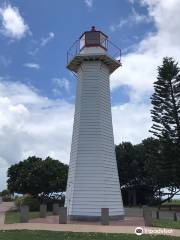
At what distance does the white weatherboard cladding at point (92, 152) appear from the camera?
21438 mm

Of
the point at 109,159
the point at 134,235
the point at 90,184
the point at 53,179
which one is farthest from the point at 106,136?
the point at 53,179

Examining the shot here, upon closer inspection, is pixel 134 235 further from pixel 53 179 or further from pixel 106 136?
pixel 53 179

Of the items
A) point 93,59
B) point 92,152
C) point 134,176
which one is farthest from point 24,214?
point 134,176

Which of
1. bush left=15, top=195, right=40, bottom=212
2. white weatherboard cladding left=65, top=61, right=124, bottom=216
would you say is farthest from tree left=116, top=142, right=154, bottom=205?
white weatherboard cladding left=65, top=61, right=124, bottom=216

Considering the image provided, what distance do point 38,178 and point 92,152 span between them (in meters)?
13.6

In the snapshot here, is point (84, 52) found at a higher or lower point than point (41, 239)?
higher

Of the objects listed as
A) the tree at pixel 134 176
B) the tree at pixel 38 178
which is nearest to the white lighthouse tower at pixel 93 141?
the tree at pixel 38 178

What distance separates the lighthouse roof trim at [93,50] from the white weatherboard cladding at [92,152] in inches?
15.2

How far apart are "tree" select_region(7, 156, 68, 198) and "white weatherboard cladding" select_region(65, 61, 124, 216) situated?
39.3 feet

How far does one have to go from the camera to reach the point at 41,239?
1290cm

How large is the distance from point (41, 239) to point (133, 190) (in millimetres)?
37915

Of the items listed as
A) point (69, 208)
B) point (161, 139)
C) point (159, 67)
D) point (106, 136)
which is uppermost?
point (159, 67)

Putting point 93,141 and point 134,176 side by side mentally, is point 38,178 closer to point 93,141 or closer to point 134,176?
point 93,141

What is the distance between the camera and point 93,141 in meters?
22.1
